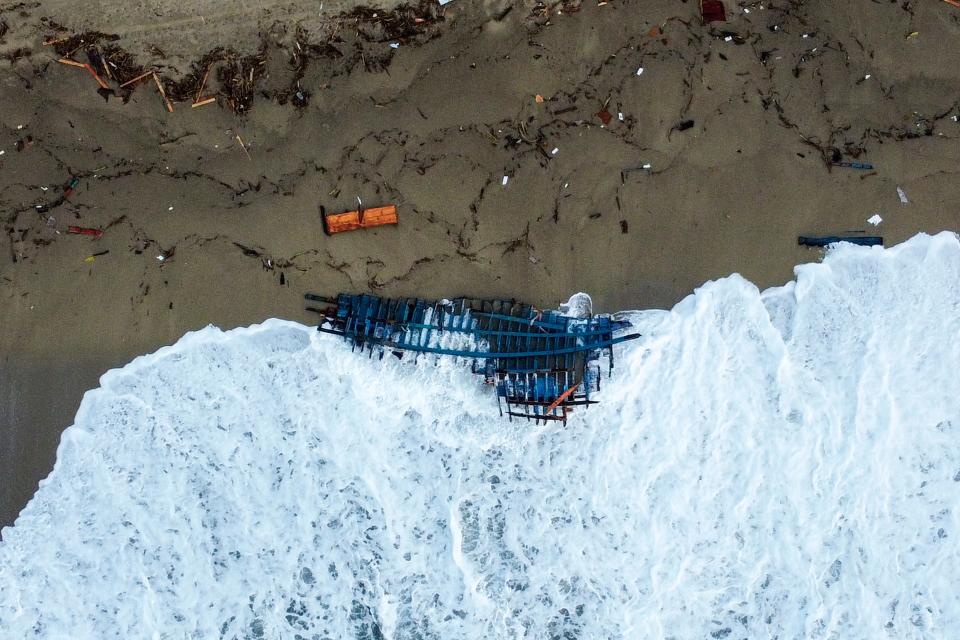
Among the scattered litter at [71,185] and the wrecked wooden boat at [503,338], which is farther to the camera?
the scattered litter at [71,185]

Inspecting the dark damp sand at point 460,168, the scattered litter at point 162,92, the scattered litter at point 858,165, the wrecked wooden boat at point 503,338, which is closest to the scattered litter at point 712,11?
the dark damp sand at point 460,168

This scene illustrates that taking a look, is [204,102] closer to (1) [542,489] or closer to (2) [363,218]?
(2) [363,218]

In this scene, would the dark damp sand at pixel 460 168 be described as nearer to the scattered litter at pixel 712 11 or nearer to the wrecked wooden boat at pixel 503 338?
the scattered litter at pixel 712 11

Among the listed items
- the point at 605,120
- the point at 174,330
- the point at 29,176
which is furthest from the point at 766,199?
the point at 29,176

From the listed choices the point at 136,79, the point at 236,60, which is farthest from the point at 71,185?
the point at 236,60

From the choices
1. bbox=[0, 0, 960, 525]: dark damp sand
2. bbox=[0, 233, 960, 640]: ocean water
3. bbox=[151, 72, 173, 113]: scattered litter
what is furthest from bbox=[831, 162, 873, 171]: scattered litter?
bbox=[151, 72, 173, 113]: scattered litter

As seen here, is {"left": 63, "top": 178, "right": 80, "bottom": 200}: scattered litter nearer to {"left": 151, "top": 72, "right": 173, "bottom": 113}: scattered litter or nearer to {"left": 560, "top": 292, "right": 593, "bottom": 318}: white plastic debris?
{"left": 151, "top": 72, "right": 173, "bottom": 113}: scattered litter
